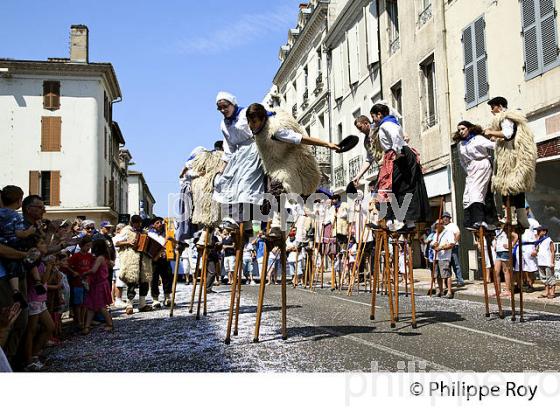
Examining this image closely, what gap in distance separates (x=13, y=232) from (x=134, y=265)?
13.0ft

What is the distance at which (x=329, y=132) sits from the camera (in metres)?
24.8

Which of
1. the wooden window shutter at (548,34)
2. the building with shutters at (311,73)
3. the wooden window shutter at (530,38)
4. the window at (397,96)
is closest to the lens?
the wooden window shutter at (548,34)

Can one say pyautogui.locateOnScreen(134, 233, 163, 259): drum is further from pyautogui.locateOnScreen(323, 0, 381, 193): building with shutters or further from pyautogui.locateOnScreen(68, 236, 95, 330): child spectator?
pyautogui.locateOnScreen(323, 0, 381, 193): building with shutters

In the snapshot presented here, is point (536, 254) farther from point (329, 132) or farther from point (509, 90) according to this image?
point (329, 132)

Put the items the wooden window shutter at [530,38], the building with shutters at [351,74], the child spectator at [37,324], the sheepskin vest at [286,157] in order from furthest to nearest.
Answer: the building with shutters at [351,74], the wooden window shutter at [530,38], the sheepskin vest at [286,157], the child spectator at [37,324]

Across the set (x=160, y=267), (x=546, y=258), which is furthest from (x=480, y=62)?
(x=160, y=267)

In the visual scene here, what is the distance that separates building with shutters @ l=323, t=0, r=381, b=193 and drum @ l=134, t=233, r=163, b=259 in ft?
32.7

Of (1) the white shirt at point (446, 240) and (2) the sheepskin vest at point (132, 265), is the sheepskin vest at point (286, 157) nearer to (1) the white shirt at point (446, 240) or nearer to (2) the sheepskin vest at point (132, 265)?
(2) the sheepskin vest at point (132, 265)

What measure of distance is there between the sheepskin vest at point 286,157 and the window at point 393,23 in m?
13.6

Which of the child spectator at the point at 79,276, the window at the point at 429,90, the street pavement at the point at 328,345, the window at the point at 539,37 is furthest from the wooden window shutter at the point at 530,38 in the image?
the child spectator at the point at 79,276

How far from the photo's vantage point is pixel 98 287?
263 inches

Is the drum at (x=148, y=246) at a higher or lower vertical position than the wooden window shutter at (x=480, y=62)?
lower

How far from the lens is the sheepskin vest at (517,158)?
5.22 m
